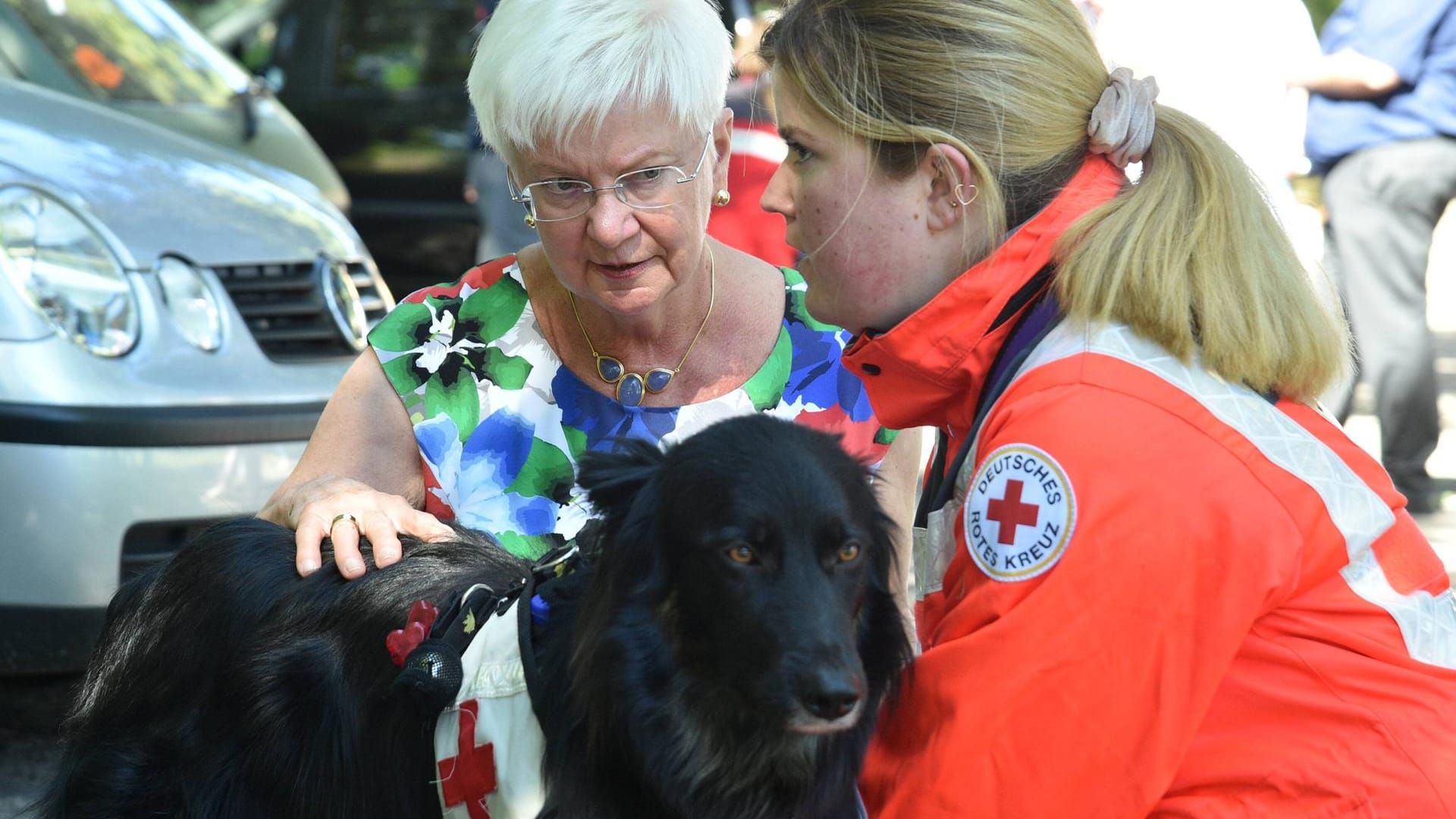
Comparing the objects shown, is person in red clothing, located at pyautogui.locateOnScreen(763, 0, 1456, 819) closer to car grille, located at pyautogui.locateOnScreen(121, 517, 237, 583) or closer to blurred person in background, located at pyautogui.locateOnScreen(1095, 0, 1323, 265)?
car grille, located at pyautogui.locateOnScreen(121, 517, 237, 583)

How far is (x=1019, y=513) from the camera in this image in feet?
6.03

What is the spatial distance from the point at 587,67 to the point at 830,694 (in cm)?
126

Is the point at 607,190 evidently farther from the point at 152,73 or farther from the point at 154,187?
the point at 152,73

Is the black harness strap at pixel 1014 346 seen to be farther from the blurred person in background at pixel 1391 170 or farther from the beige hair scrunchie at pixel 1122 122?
the blurred person in background at pixel 1391 170

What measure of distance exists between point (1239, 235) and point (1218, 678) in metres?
0.60

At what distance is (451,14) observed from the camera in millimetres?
8648

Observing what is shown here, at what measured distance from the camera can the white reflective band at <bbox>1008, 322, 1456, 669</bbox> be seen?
6.14 feet

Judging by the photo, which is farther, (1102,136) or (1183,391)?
(1102,136)

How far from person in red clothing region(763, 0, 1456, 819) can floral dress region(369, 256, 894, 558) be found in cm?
69

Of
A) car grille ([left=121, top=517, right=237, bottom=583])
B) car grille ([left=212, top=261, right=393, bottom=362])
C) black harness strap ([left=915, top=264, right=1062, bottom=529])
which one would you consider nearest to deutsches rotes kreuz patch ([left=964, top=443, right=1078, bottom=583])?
black harness strap ([left=915, top=264, right=1062, bottom=529])

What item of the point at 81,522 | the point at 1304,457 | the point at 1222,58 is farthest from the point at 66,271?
the point at 1222,58

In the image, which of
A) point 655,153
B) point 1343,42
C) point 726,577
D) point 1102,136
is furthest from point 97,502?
point 1343,42

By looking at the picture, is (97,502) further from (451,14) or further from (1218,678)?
(451,14)

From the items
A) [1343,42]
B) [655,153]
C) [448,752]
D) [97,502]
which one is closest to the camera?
[448,752]
